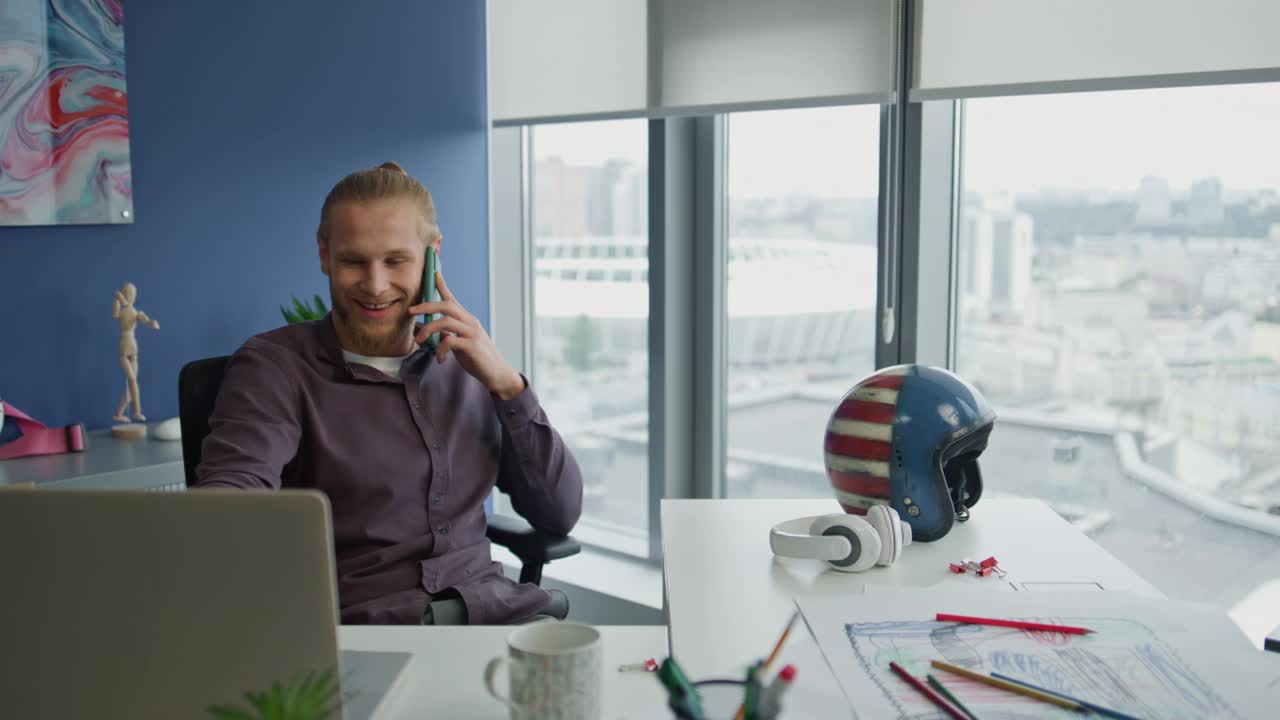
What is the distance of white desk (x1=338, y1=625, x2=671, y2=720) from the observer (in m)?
0.99

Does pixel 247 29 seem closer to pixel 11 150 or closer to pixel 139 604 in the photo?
pixel 11 150

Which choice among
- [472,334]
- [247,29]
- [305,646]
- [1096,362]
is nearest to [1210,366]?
[1096,362]

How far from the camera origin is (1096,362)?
233 cm

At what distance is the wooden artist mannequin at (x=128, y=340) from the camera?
8.09ft

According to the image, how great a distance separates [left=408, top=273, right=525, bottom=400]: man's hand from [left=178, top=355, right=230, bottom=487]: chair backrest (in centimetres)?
34

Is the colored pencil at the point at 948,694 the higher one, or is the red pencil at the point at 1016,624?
the red pencil at the point at 1016,624

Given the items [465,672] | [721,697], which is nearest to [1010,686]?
[721,697]

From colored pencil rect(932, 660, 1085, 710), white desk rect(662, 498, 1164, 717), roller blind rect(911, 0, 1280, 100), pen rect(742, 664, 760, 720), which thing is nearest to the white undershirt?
white desk rect(662, 498, 1164, 717)

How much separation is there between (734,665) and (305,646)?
1.56 feet

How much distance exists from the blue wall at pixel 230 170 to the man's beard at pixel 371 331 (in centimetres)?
120

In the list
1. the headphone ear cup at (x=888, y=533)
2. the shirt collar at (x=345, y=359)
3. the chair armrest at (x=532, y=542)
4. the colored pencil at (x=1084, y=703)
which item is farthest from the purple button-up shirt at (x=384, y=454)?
the colored pencil at (x=1084, y=703)

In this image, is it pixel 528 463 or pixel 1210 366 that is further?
pixel 1210 366

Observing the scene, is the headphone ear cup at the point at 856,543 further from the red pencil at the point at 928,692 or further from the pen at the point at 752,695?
the pen at the point at 752,695

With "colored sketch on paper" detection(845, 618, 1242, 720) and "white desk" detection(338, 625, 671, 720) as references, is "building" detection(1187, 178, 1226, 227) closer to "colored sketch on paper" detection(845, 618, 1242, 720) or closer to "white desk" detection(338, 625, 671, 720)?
"colored sketch on paper" detection(845, 618, 1242, 720)
